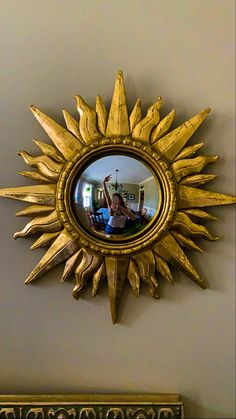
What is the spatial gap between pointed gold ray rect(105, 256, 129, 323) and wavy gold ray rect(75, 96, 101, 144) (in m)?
0.30

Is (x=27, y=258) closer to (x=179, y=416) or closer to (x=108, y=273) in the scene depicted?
(x=108, y=273)

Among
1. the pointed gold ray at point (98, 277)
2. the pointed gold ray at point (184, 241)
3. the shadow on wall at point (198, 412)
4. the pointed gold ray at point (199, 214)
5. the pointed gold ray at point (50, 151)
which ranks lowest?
the shadow on wall at point (198, 412)

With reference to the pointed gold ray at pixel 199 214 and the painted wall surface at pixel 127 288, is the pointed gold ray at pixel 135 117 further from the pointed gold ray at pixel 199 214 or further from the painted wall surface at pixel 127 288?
the pointed gold ray at pixel 199 214

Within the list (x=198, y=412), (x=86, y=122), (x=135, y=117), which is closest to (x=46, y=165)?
(x=86, y=122)

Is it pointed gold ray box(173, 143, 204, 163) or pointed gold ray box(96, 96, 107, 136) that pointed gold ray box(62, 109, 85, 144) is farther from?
pointed gold ray box(173, 143, 204, 163)

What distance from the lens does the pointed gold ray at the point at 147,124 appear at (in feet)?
3.19

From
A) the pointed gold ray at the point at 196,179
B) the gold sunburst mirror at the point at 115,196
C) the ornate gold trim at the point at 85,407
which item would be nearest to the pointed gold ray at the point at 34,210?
the gold sunburst mirror at the point at 115,196

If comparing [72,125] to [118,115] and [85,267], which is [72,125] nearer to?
[118,115]

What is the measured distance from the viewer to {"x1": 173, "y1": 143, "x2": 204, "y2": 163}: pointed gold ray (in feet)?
3.21

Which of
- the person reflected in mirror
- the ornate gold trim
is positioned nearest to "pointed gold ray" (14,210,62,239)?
the person reflected in mirror

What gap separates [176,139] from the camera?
0.98 m

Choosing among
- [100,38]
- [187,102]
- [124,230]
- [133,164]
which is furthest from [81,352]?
[100,38]

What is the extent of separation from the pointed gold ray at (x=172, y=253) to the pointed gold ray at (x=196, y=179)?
137mm

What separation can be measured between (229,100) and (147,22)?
29cm
